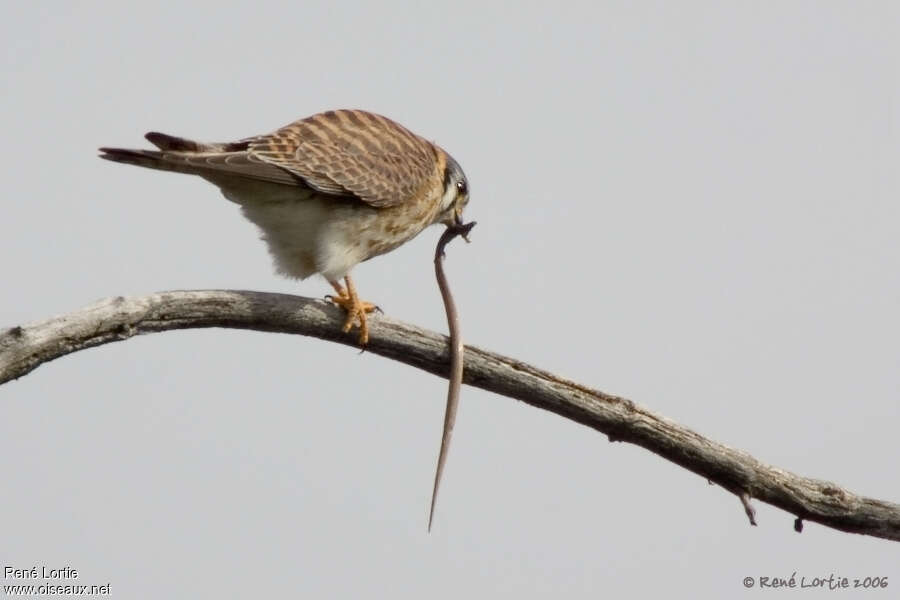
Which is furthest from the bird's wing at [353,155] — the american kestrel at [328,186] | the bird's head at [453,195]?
the bird's head at [453,195]

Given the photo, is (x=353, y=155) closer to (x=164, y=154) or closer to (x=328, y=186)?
(x=328, y=186)

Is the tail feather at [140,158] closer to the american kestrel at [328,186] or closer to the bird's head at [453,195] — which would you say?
the american kestrel at [328,186]

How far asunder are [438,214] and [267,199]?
1.30 m

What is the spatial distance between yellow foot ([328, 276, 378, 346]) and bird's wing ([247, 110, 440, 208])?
0.53m

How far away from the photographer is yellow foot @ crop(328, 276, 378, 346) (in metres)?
5.41

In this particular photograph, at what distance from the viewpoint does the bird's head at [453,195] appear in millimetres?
6902

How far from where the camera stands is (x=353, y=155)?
6238 mm

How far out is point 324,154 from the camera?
6.10 metres

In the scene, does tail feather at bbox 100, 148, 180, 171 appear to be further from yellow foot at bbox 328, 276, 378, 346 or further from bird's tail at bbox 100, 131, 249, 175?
yellow foot at bbox 328, 276, 378, 346


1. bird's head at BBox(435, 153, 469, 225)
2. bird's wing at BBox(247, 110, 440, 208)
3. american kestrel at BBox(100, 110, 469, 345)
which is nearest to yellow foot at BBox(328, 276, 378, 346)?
american kestrel at BBox(100, 110, 469, 345)

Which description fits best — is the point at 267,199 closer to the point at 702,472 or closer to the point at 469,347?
the point at 469,347

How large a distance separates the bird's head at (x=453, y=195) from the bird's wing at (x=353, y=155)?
117mm

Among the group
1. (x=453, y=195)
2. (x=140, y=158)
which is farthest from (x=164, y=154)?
(x=453, y=195)

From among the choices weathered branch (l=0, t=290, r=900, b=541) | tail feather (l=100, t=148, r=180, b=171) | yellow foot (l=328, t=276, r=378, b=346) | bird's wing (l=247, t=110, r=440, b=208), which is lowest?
weathered branch (l=0, t=290, r=900, b=541)
